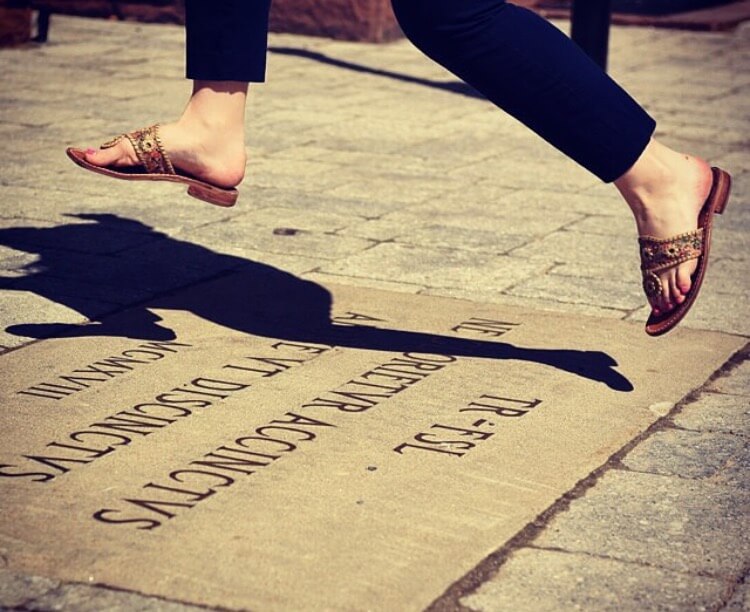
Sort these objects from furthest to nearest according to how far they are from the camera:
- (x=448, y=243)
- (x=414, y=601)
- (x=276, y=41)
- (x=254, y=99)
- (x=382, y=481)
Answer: (x=276, y=41), (x=254, y=99), (x=448, y=243), (x=382, y=481), (x=414, y=601)

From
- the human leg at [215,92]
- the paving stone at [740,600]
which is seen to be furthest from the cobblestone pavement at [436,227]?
the human leg at [215,92]

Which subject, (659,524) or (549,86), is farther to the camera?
(549,86)

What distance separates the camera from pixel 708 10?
38.3 ft

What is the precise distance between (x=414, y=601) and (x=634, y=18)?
9617mm

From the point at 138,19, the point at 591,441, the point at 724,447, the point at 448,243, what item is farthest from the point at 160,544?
the point at 138,19

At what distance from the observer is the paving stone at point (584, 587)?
89.9 inches

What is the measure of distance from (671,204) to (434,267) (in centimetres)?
134

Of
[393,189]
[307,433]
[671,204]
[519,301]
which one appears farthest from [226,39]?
[393,189]

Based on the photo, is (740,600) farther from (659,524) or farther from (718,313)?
(718,313)

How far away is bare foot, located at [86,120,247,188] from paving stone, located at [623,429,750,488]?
113 cm

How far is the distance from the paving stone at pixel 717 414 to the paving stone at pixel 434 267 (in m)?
1.06

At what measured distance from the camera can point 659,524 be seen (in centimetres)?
262

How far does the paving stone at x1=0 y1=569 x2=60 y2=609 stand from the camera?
7.36ft

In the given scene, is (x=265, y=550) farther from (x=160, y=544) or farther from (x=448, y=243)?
(x=448, y=243)
